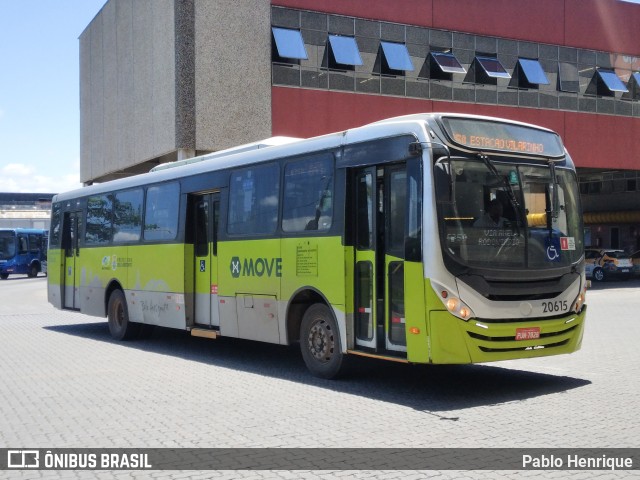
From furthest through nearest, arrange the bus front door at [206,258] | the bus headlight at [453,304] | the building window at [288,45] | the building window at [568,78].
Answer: the building window at [568,78] → the building window at [288,45] → the bus front door at [206,258] → the bus headlight at [453,304]

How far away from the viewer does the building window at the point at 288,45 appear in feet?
88.3

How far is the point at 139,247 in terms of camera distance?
50.3 ft

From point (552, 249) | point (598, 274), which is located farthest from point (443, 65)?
point (552, 249)

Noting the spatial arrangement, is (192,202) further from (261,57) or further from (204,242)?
(261,57)

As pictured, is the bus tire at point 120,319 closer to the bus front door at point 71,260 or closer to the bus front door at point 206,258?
the bus front door at point 71,260

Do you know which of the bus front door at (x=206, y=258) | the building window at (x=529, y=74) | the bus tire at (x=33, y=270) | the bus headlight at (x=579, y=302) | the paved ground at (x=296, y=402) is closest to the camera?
the paved ground at (x=296, y=402)

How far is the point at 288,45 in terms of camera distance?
27.1 m

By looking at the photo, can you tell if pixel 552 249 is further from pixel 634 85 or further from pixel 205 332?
pixel 634 85

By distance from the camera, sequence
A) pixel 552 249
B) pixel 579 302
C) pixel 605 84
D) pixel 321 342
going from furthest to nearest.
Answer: pixel 605 84 → pixel 321 342 → pixel 579 302 → pixel 552 249

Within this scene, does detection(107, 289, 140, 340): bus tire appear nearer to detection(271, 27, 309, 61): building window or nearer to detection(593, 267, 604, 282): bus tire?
detection(271, 27, 309, 61): building window

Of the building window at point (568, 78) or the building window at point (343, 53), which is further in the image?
the building window at point (568, 78)

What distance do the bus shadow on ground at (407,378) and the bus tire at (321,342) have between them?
0.17m

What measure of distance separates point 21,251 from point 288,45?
2996 cm

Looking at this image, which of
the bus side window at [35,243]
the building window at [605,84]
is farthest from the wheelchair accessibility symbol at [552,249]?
the bus side window at [35,243]
